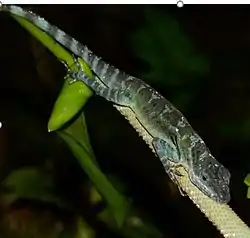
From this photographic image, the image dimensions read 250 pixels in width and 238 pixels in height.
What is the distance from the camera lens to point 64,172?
90 cm

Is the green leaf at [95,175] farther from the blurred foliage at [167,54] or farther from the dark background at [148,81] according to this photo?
the blurred foliage at [167,54]

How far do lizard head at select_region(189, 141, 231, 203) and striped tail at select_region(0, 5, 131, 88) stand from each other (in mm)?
150

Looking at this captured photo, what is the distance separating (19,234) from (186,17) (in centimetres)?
45

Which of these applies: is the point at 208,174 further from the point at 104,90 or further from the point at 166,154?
the point at 104,90

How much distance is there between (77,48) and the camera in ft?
2.49

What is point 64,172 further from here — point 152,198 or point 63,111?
point 63,111

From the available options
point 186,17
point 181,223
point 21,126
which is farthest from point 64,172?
point 186,17

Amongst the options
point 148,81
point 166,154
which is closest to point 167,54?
point 148,81

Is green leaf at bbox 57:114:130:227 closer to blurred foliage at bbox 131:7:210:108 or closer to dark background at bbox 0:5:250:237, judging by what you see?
dark background at bbox 0:5:250:237

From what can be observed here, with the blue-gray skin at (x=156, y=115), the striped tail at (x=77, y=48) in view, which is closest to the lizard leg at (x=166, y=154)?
the blue-gray skin at (x=156, y=115)

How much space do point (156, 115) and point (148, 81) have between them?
12cm

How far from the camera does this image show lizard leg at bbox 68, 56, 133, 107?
0.74 meters

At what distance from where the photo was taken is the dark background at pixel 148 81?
890 millimetres

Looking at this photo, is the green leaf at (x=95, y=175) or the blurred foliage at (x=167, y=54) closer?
the green leaf at (x=95, y=175)
